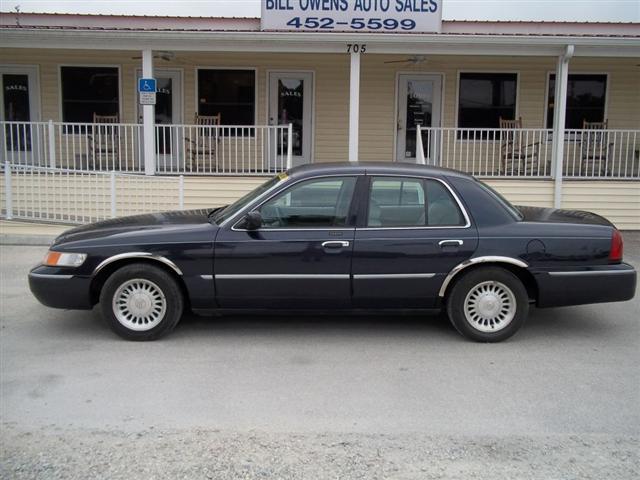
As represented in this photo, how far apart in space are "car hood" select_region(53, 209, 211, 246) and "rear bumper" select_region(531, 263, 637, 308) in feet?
9.74

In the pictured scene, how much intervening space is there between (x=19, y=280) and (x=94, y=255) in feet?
9.97

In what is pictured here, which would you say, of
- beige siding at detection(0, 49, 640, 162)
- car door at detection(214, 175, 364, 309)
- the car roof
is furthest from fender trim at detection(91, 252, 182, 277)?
beige siding at detection(0, 49, 640, 162)

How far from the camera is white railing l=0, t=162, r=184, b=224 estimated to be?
10.4 m

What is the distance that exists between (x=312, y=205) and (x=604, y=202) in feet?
25.8

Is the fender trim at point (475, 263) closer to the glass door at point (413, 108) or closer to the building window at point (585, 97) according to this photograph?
the glass door at point (413, 108)

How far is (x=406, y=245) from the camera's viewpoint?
5398mm

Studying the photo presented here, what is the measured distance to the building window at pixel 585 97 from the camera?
45.5 feet

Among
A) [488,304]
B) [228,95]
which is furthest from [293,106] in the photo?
[488,304]

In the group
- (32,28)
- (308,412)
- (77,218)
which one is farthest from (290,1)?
(308,412)

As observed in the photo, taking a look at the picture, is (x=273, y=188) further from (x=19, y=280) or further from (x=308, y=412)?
(x=19, y=280)

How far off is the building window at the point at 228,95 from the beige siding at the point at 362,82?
156mm

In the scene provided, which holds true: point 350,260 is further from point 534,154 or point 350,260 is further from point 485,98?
point 485,98

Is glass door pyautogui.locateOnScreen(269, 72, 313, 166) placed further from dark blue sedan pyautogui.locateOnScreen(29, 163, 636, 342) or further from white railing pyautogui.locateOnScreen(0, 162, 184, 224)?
dark blue sedan pyautogui.locateOnScreen(29, 163, 636, 342)

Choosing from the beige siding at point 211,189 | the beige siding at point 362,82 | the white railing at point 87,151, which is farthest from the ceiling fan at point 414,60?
the white railing at point 87,151
